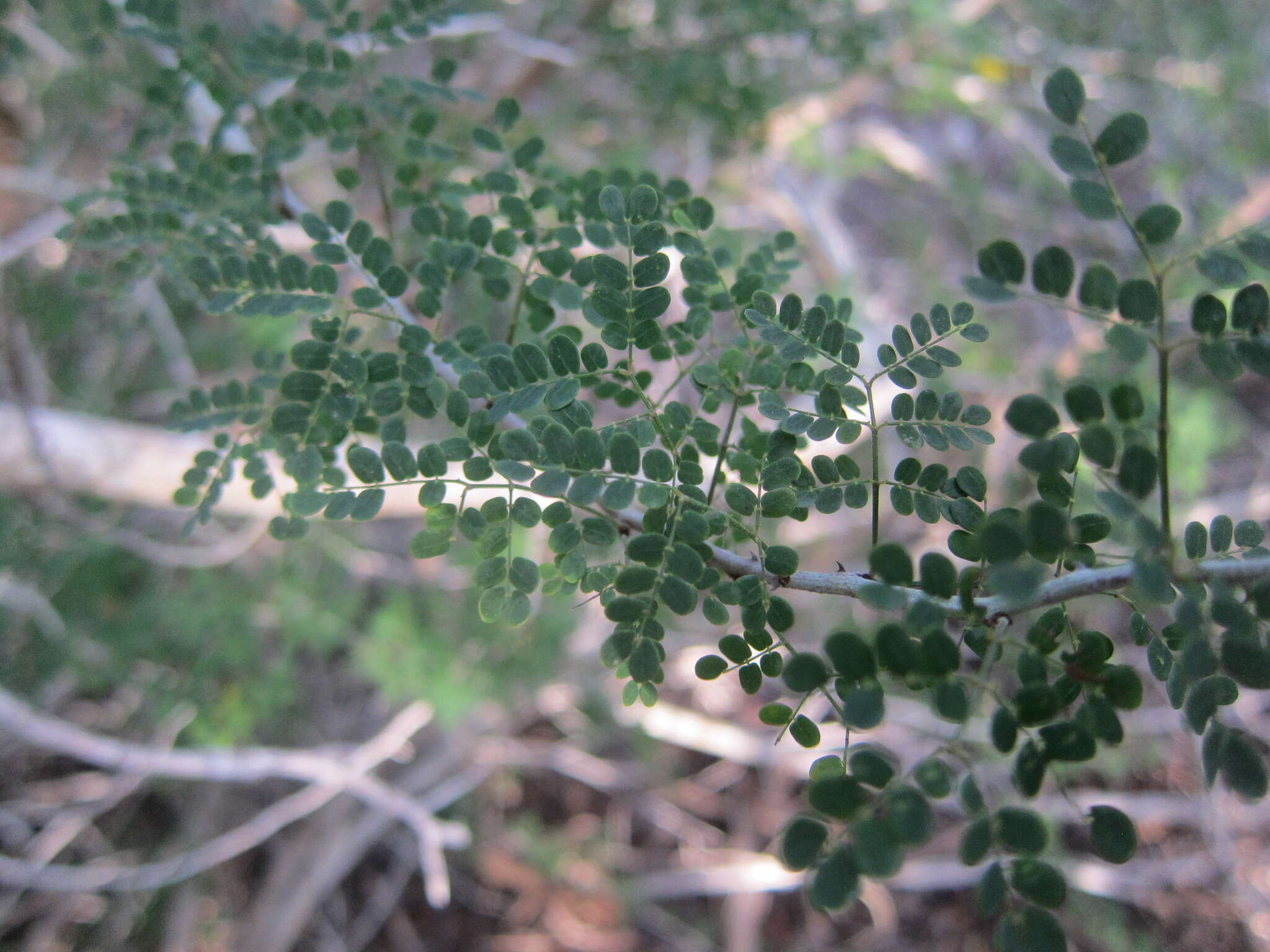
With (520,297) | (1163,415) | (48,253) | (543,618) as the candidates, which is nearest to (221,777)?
(543,618)

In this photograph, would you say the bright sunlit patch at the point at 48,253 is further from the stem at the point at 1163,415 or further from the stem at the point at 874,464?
the stem at the point at 1163,415

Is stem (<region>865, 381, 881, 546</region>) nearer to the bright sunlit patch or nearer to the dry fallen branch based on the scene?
the dry fallen branch

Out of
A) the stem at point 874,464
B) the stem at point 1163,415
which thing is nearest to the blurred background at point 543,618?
the stem at point 874,464

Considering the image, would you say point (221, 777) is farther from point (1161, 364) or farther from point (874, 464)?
point (1161, 364)

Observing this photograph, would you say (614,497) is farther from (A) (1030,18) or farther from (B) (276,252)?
(A) (1030,18)

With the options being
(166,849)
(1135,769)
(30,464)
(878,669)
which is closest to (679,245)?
(878,669)
